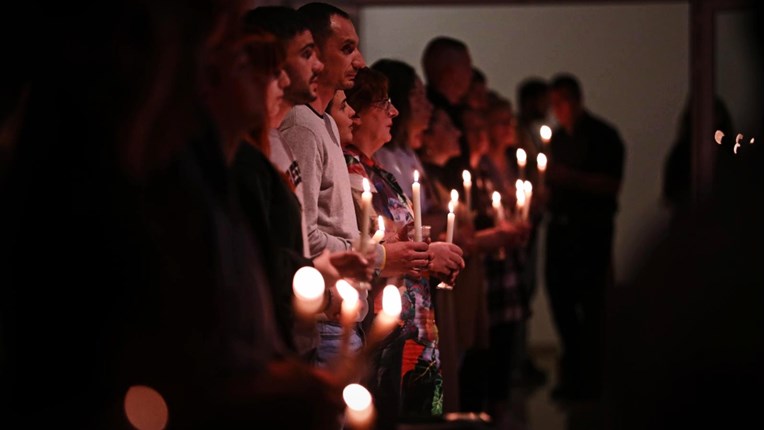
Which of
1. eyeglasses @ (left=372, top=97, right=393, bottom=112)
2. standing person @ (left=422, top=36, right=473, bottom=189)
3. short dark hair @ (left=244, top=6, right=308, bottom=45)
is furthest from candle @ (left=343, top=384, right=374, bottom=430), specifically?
standing person @ (left=422, top=36, right=473, bottom=189)

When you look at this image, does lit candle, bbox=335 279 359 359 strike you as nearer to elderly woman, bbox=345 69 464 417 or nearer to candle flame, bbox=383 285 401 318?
candle flame, bbox=383 285 401 318

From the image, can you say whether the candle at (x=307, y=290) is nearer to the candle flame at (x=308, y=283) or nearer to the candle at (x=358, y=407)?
the candle flame at (x=308, y=283)

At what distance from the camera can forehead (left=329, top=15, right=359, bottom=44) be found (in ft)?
14.5

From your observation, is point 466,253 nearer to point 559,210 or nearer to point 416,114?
point 416,114

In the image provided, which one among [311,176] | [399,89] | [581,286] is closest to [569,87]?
[581,286]

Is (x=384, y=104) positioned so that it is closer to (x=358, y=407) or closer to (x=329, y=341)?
(x=329, y=341)

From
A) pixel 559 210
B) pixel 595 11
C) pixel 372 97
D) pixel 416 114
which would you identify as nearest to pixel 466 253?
pixel 416 114

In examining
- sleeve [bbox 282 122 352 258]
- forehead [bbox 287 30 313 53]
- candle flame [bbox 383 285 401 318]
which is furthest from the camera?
sleeve [bbox 282 122 352 258]

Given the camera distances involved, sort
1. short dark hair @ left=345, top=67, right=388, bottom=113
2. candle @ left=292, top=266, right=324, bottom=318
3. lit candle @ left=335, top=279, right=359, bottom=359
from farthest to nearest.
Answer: short dark hair @ left=345, top=67, right=388, bottom=113 → candle @ left=292, top=266, right=324, bottom=318 → lit candle @ left=335, top=279, right=359, bottom=359

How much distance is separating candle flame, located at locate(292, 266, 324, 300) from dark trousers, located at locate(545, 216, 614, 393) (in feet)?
20.2

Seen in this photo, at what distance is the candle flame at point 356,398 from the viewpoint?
3.59 m

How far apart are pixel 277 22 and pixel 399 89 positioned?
1472 mm

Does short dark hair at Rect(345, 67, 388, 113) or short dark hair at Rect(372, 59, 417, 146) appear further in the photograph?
short dark hair at Rect(372, 59, 417, 146)

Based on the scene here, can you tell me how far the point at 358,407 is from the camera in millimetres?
3590
